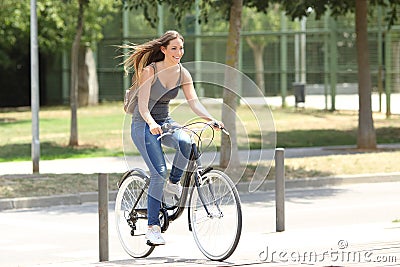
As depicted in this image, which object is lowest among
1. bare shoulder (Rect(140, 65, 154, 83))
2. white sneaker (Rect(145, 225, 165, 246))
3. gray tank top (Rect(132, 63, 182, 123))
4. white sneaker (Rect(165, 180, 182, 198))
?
white sneaker (Rect(145, 225, 165, 246))

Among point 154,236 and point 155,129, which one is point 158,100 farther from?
point 154,236

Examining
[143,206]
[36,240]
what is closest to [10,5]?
[36,240]

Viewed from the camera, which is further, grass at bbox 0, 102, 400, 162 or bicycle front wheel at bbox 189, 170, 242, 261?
grass at bbox 0, 102, 400, 162

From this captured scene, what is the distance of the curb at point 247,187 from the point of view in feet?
48.3

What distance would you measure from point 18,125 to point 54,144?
7.42 meters

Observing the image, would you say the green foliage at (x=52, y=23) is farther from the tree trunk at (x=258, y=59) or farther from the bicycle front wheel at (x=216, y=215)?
the bicycle front wheel at (x=216, y=215)

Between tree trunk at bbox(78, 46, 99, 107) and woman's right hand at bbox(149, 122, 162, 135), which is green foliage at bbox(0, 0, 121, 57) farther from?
woman's right hand at bbox(149, 122, 162, 135)

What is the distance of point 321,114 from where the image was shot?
114ft

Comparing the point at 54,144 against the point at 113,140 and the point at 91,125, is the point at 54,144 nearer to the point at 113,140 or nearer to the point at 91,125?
the point at 113,140

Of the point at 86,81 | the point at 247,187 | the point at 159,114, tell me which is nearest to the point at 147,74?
the point at 159,114

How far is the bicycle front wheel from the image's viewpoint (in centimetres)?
880

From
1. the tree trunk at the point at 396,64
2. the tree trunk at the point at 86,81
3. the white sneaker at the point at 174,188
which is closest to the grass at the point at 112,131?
the tree trunk at the point at 396,64

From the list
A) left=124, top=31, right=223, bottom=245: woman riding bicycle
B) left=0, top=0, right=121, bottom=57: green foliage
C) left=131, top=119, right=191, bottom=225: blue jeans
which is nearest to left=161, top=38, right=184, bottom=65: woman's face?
left=124, top=31, right=223, bottom=245: woman riding bicycle

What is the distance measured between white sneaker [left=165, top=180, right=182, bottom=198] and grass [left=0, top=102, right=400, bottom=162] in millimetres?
6680
